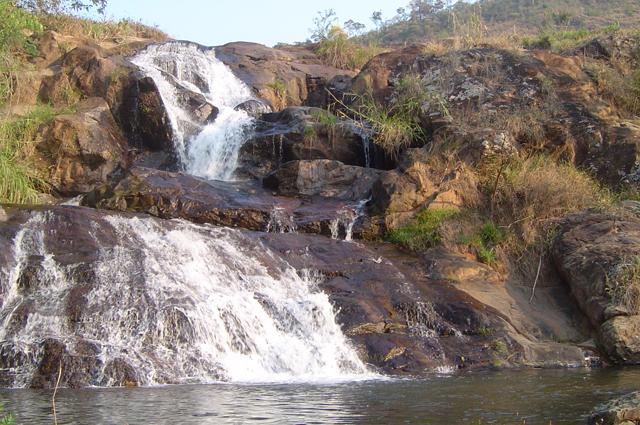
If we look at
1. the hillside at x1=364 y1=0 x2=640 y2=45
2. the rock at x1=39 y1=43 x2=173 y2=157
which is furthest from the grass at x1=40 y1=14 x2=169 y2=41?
the hillside at x1=364 y1=0 x2=640 y2=45

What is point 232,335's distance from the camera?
33.5 feet

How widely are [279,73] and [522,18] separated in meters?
26.2

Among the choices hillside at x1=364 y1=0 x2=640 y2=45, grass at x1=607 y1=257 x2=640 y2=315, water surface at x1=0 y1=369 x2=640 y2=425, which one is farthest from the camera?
hillside at x1=364 y1=0 x2=640 y2=45

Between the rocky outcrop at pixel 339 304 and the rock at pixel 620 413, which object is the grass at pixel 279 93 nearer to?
the rocky outcrop at pixel 339 304

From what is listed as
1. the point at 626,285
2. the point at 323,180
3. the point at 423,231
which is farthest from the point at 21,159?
the point at 626,285

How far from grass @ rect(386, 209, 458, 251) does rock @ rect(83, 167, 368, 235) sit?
1112 millimetres

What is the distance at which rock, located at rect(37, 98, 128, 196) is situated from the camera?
16734 mm

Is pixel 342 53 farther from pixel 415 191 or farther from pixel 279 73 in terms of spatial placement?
pixel 415 191

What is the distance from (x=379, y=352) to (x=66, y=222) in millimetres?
5125

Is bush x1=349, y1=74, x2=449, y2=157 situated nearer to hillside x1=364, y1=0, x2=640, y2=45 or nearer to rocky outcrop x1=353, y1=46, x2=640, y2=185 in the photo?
rocky outcrop x1=353, y1=46, x2=640, y2=185

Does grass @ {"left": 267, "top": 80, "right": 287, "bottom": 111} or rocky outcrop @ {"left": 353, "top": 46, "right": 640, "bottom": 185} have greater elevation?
grass @ {"left": 267, "top": 80, "right": 287, "bottom": 111}

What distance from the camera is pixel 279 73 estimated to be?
24109 mm

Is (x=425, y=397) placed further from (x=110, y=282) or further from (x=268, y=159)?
(x=268, y=159)

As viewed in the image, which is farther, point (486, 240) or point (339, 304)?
point (486, 240)
